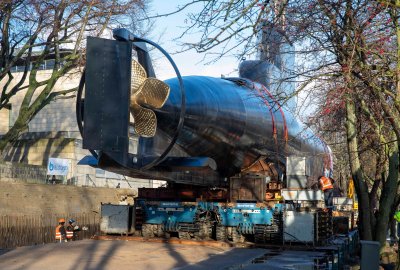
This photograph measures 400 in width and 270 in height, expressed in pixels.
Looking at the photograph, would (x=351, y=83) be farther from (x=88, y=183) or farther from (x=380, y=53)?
(x=88, y=183)

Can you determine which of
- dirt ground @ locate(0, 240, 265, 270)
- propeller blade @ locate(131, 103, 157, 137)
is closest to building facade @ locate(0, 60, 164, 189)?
dirt ground @ locate(0, 240, 265, 270)

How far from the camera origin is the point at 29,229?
21.0m

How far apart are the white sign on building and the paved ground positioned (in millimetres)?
14328

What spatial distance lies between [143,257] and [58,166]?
17.6m

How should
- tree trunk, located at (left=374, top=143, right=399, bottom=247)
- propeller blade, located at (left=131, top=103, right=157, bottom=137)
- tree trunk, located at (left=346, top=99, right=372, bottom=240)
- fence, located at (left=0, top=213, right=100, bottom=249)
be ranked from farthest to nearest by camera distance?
fence, located at (left=0, top=213, right=100, bottom=249)
tree trunk, located at (left=346, top=99, right=372, bottom=240)
tree trunk, located at (left=374, top=143, right=399, bottom=247)
propeller blade, located at (left=131, top=103, right=157, bottom=137)

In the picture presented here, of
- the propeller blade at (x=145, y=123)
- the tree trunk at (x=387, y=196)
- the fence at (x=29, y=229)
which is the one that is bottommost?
the fence at (x=29, y=229)

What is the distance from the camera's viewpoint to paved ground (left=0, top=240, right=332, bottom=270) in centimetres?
1005

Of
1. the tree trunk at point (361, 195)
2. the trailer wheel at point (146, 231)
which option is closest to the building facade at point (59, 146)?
the trailer wheel at point (146, 231)

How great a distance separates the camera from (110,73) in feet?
26.6

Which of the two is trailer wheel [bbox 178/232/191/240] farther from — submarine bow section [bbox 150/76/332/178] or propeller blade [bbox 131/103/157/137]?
propeller blade [bbox 131/103/157/137]

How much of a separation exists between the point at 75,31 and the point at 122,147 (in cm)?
1608

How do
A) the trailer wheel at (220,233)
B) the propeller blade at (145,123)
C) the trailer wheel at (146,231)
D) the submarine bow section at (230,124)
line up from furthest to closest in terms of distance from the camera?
1. the trailer wheel at (146,231)
2. the trailer wheel at (220,233)
3. the submarine bow section at (230,124)
4. the propeller blade at (145,123)

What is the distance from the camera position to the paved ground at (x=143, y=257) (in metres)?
10.1

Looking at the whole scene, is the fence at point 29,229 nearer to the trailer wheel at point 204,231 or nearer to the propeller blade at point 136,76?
the trailer wheel at point 204,231
